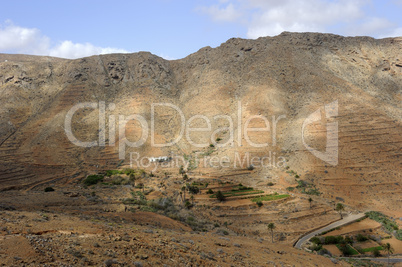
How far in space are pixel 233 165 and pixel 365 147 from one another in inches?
886

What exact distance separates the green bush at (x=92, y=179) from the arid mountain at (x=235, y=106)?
4.16 metres

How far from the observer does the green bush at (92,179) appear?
4416 centimetres

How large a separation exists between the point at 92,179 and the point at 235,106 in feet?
112

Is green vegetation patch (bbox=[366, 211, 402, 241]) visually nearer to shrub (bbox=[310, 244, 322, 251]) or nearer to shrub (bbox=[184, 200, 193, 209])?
shrub (bbox=[310, 244, 322, 251])

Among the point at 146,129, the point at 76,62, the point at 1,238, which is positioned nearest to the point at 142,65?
the point at 76,62

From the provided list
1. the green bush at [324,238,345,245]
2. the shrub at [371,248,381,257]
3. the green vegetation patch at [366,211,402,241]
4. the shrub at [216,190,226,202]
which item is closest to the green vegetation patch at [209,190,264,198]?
the shrub at [216,190,226,202]

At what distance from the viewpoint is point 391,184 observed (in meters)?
43.3

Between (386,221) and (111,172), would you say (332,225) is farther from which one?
(111,172)

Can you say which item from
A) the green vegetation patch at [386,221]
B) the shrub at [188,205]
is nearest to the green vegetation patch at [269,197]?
the shrub at [188,205]

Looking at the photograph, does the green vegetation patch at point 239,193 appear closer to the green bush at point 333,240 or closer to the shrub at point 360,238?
the green bush at point 333,240

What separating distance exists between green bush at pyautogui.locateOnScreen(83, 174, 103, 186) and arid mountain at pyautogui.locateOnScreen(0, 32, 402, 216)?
4163mm

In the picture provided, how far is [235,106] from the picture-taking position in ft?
212

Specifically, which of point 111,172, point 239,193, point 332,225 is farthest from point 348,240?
point 111,172

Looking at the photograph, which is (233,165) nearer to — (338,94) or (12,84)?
(338,94)
